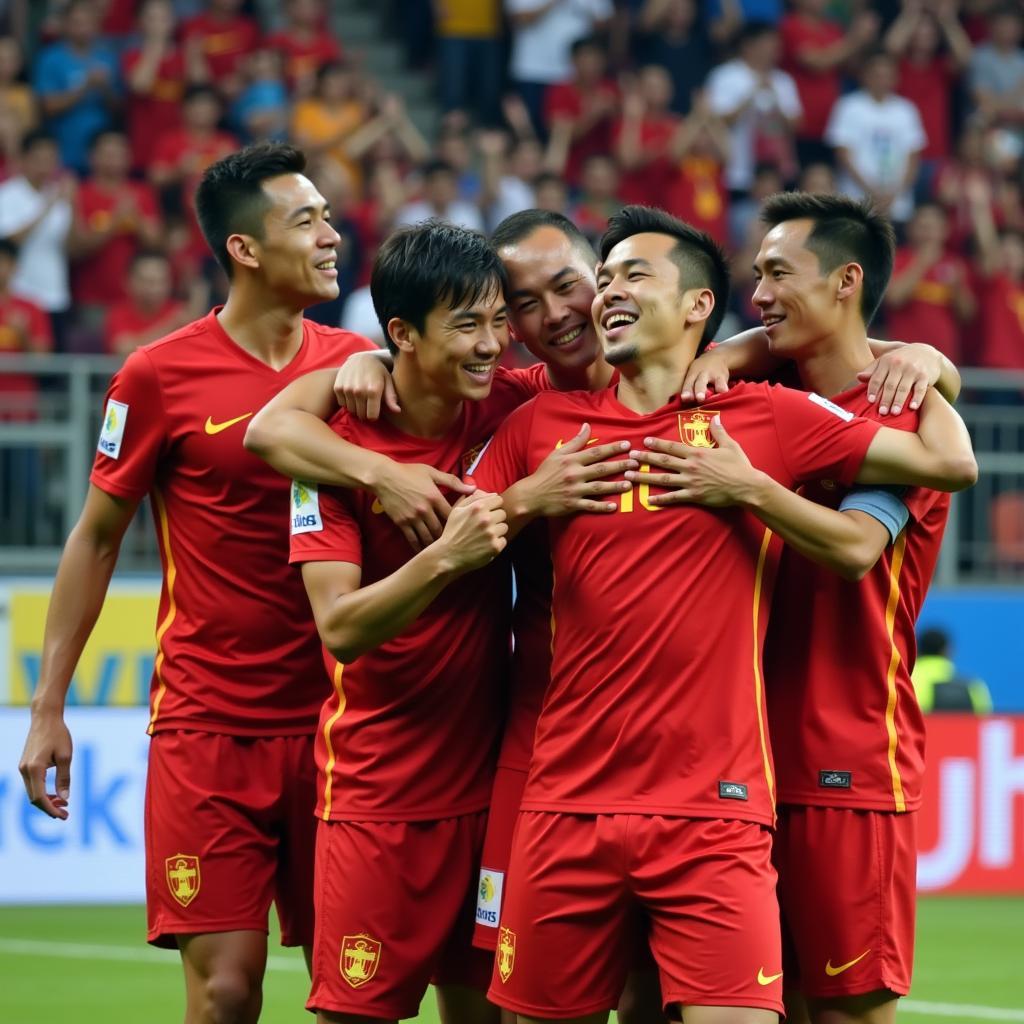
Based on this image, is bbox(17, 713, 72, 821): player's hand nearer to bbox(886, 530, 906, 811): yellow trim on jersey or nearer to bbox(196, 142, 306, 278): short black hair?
bbox(196, 142, 306, 278): short black hair

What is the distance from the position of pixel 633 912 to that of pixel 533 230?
5.70 ft

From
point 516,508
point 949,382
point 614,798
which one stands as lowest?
point 614,798

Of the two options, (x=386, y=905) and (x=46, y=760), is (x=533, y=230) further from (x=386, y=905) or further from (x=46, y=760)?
(x=46, y=760)

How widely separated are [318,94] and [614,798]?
10298 mm

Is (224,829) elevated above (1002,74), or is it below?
below

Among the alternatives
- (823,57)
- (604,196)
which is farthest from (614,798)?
(823,57)

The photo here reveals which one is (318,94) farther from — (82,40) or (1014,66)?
(1014,66)

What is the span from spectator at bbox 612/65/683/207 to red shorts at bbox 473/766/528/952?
9977 mm

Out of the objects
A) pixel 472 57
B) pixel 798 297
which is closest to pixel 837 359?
pixel 798 297

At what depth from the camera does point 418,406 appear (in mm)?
4945

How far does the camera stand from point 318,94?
1391 cm

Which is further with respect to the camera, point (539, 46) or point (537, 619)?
point (539, 46)

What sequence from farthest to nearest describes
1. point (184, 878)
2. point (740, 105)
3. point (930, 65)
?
1. point (930, 65)
2. point (740, 105)
3. point (184, 878)

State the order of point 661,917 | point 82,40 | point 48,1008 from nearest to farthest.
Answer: point 661,917 < point 48,1008 < point 82,40
